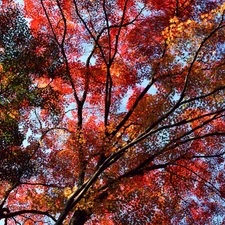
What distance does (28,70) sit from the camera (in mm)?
11102

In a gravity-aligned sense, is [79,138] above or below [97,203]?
above

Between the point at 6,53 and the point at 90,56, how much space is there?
3745mm

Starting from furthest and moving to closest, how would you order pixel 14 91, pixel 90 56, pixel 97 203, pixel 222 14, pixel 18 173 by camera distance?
pixel 90 56
pixel 18 173
pixel 14 91
pixel 97 203
pixel 222 14

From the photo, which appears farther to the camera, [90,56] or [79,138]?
[90,56]

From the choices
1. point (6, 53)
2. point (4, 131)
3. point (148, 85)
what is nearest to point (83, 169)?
point (4, 131)

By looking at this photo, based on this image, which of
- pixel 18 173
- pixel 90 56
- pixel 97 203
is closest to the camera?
pixel 97 203

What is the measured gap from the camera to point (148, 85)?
1179 centimetres

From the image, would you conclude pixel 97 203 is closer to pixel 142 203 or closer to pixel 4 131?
pixel 142 203

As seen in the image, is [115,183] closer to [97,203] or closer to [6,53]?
[97,203]

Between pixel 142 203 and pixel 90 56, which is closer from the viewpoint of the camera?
pixel 142 203

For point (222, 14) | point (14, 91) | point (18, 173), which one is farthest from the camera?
point (18, 173)

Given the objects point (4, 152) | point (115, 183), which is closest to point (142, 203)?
point (115, 183)

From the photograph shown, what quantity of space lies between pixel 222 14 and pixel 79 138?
6090 mm

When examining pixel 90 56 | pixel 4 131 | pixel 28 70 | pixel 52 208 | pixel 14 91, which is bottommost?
pixel 52 208
